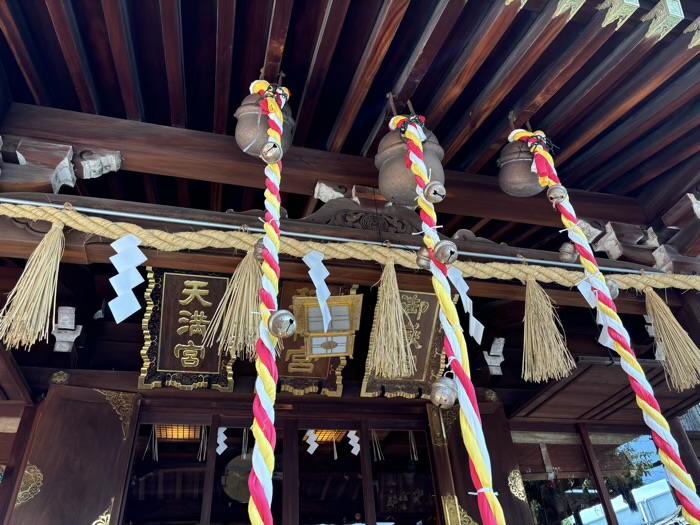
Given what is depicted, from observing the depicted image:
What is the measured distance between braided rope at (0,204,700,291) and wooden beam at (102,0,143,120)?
2.66 feet

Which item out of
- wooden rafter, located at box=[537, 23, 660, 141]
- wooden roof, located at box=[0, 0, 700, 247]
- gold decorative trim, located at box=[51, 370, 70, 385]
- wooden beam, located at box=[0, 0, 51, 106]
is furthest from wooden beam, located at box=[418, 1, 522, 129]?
gold decorative trim, located at box=[51, 370, 70, 385]

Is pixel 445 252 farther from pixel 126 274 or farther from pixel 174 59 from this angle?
pixel 174 59

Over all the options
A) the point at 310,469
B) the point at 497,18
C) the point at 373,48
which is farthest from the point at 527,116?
the point at 310,469

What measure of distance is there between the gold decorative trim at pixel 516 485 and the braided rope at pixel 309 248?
1731 millimetres

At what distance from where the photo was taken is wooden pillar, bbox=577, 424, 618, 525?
4.14m

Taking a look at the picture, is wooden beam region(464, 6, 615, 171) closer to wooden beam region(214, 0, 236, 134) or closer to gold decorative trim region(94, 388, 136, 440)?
wooden beam region(214, 0, 236, 134)

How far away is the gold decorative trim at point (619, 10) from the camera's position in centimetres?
234

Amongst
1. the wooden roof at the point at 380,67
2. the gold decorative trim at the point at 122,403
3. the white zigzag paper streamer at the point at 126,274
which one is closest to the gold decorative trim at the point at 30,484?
the gold decorative trim at the point at 122,403

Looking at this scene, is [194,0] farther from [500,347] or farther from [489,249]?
[500,347]

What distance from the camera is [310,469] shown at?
6.46 m

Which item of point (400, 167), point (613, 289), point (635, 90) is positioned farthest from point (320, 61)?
point (613, 289)

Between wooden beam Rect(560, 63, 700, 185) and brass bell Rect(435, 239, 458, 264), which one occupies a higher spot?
wooden beam Rect(560, 63, 700, 185)

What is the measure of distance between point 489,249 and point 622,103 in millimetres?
1190

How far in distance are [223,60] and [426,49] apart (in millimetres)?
Answer: 1094
